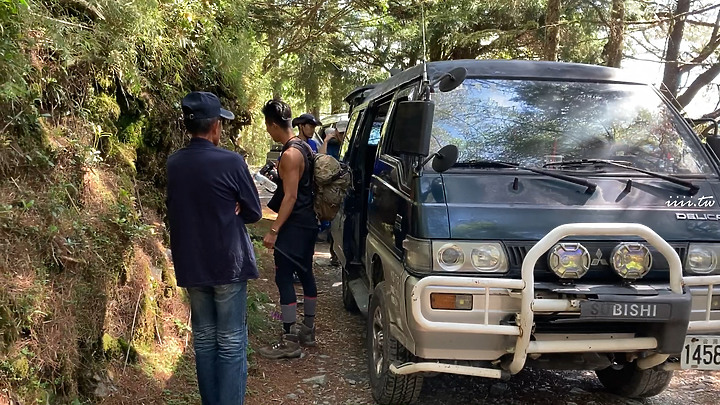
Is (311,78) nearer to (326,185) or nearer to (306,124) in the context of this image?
(306,124)

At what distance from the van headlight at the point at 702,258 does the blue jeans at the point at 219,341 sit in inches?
101

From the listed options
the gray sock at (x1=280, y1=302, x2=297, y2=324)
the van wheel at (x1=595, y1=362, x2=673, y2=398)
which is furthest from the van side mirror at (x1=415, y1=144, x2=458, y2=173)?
the gray sock at (x1=280, y1=302, x2=297, y2=324)

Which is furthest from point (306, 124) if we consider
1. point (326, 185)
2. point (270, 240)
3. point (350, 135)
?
Result: point (270, 240)

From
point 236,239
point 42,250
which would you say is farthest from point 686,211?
point 42,250

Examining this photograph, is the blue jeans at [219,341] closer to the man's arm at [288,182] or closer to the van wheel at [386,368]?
the van wheel at [386,368]

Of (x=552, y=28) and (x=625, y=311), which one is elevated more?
(x=552, y=28)

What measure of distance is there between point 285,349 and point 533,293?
2.51 meters

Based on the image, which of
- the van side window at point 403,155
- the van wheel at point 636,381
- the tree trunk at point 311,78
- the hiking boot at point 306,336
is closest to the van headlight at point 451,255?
the van side window at point 403,155

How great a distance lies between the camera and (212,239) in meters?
3.16

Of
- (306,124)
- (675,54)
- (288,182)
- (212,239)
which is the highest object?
(675,54)

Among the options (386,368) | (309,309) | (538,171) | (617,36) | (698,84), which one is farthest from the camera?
(698,84)

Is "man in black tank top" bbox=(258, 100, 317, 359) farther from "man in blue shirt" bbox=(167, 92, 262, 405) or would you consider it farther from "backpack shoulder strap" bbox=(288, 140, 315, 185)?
"man in blue shirt" bbox=(167, 92, 262, 405)

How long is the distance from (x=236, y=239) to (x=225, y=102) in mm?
3860

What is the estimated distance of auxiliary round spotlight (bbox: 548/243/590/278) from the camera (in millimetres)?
3059
